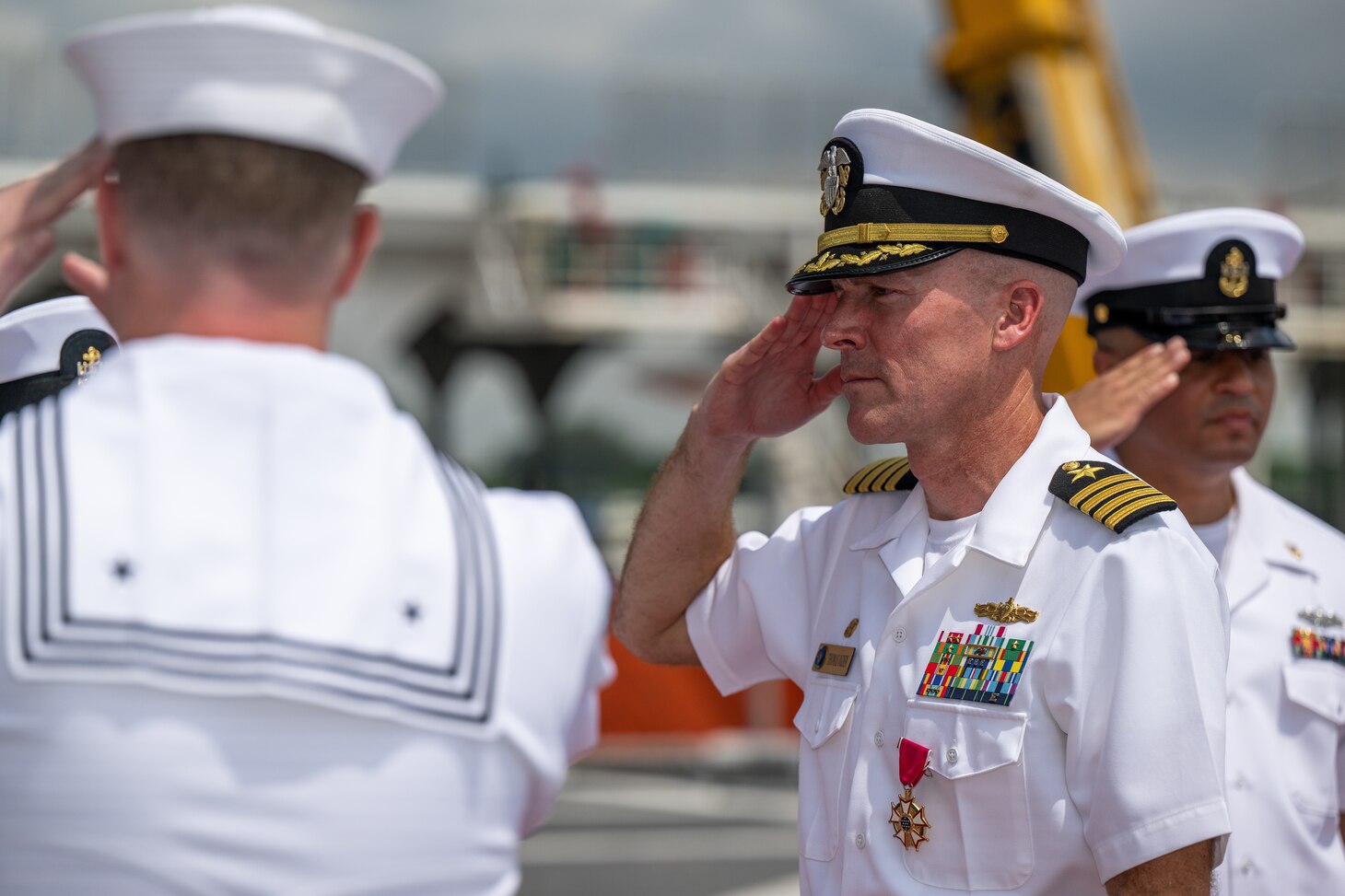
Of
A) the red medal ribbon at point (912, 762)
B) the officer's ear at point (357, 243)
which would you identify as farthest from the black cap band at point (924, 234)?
the officer's ear at point (357, 243)

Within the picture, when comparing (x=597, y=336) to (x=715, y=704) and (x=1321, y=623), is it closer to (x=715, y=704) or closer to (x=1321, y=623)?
(x=715, y=704)

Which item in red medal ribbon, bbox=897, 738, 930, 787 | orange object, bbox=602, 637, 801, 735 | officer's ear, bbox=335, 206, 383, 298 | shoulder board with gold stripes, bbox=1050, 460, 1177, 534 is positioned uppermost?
officer's ear, bbox=335, 206, 383, 298

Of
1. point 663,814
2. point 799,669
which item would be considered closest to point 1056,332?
point 799,669

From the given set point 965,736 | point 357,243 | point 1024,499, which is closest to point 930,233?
point 1024,499

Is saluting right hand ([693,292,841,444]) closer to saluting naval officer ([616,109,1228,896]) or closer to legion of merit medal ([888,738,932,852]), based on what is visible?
saluting naval officer ([616,109,1228,896])

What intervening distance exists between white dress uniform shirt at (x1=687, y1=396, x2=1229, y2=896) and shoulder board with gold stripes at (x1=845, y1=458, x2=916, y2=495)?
0.12m

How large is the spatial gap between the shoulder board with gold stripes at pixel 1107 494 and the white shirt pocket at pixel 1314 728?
0.97 metres

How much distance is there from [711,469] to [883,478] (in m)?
0.33

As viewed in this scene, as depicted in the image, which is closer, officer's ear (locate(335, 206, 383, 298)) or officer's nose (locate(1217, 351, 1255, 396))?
officer's ear (locate(335, 206, 383, 298))

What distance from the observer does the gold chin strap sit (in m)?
2.30

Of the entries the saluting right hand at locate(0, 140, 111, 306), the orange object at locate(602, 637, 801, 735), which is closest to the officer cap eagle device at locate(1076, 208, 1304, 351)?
the saluting right hand at locate(0, 140, 111, 306)

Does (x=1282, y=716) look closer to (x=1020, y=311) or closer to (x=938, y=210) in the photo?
(x=1020, y=311)

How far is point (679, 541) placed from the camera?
2811 millimetres

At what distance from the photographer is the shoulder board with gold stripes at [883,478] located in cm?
265
